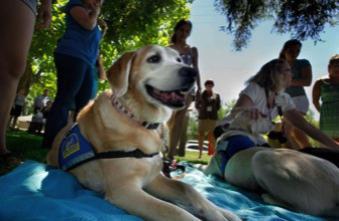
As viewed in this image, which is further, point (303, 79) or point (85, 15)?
point (303, 79)

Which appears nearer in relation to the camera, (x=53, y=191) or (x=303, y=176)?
(x=53, y=191)

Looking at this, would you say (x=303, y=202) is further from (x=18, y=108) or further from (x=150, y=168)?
(x=18, y=108)

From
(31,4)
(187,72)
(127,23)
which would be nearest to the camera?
(187,72)

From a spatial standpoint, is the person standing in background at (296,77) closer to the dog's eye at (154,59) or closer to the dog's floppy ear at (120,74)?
the dog's eye at (154,59)

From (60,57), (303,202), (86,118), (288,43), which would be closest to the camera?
(86,118)

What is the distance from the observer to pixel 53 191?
2.04m

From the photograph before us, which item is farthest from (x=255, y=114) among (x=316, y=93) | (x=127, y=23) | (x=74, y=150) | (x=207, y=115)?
(x=127, y=23)

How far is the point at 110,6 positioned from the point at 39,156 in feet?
21.5

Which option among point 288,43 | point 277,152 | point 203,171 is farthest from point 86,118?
point 288,43

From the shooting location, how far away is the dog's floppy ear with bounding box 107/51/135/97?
2.36 m

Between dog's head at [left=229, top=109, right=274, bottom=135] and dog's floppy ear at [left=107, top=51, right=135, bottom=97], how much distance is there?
167 centimetres

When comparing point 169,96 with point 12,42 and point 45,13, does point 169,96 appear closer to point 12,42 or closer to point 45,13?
point 12,42

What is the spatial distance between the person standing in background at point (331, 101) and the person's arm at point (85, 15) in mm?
3094

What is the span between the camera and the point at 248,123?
3799mm
